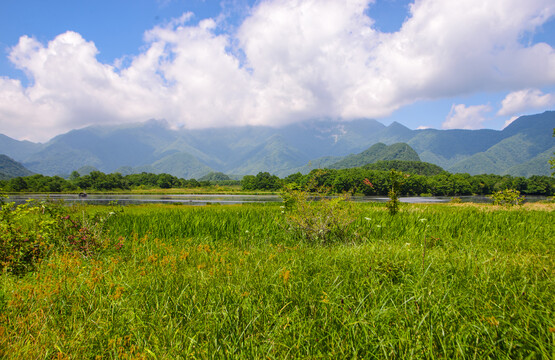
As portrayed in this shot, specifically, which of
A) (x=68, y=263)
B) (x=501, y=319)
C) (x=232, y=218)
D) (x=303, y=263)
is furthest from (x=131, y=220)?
(x=501, y=319)

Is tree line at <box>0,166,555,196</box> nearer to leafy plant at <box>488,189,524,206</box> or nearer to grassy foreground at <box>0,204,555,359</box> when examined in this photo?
leafy plant at <box>488,189,524,206</box>

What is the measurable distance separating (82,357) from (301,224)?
5133 millimetres

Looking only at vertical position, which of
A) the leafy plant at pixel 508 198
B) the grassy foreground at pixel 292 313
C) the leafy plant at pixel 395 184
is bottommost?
the leafy plant at pixel 508 198

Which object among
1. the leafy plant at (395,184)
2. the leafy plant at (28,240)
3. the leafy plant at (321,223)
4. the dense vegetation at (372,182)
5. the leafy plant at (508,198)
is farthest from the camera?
the dense vegetation at (372,182)

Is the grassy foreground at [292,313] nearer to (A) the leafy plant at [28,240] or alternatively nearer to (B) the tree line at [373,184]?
(A) the leafy plant at [28,240]

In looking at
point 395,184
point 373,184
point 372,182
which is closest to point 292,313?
point 395,184

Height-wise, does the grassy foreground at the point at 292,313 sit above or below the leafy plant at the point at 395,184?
below

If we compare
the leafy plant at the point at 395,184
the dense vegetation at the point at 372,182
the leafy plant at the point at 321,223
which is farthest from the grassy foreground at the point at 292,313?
the dense vegetation at the point at 372,182

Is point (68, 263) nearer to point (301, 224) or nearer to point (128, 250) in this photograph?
point (128, 250)

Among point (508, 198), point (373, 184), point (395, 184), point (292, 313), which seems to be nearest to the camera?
point (292, 313)

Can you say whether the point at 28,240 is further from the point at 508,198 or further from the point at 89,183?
the point at 89,183

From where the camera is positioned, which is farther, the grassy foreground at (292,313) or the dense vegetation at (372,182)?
the dense vegetation at (372,182)

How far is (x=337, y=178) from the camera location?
337ft

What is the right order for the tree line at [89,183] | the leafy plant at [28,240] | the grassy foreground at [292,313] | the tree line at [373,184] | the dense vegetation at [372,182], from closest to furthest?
1. the grassy foreground at [292,313]
2. the leafy plant at [28,240]
3. the tree line at [89,183]
4. the dense vegetation at [372,182]
5. the tree line at [373,184]
